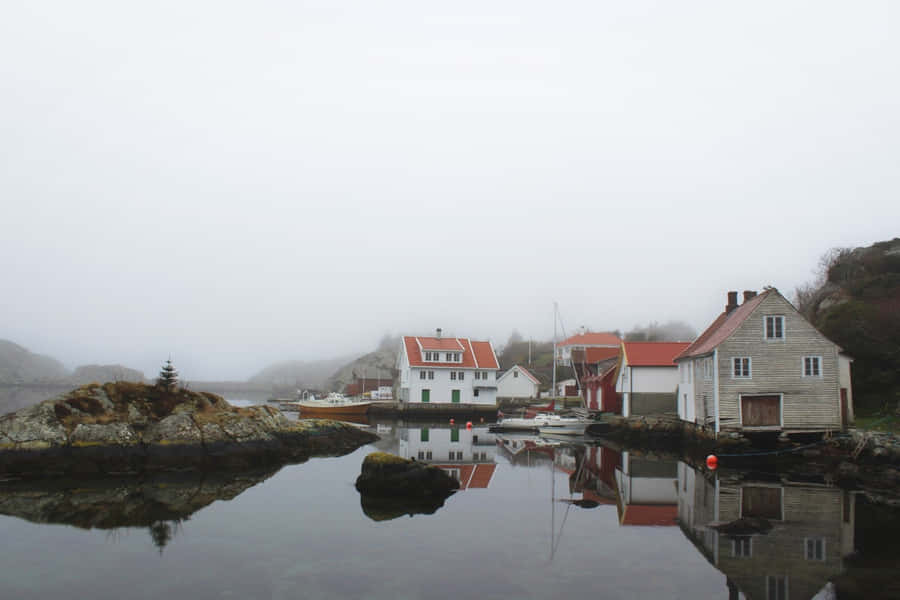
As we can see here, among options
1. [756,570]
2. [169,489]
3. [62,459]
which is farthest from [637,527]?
[62,459]

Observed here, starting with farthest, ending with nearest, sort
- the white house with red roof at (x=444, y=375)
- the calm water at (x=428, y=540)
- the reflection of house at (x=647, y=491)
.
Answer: the white house with red roof at (x=444, y=375) → the reflection of house at (x=647, y=491) → the calm water at (x=428, y=540)

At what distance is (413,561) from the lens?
12.7m

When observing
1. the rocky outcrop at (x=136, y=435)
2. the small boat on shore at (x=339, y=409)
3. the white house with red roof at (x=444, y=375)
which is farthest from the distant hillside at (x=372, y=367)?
the rocky outcrop at (x=136, y=435)

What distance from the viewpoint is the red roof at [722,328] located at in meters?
32.1

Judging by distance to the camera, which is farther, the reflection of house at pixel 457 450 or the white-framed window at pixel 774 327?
the white-framed window at pixel 774 327

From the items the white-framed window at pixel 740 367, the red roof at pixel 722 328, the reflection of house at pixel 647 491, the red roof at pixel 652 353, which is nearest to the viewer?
the reflection of house at pixel 647 491

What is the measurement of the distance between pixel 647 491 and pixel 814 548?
788 centimetres

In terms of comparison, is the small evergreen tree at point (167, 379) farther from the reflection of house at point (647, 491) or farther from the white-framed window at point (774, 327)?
the white-framed window at point (774, 327)

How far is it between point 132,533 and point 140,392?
13.2 m

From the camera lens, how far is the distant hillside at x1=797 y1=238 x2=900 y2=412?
116ft

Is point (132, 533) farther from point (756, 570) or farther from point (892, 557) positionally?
point (892, 557)

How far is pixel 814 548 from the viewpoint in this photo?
13.6m

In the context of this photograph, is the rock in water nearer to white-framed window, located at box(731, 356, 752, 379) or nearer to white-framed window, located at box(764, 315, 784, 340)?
white-framed window, located at box(731, 356, 752, 379)

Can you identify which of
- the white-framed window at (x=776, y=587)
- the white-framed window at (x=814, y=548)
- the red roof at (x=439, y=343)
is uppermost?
the red roof at (x=439, y=343)
